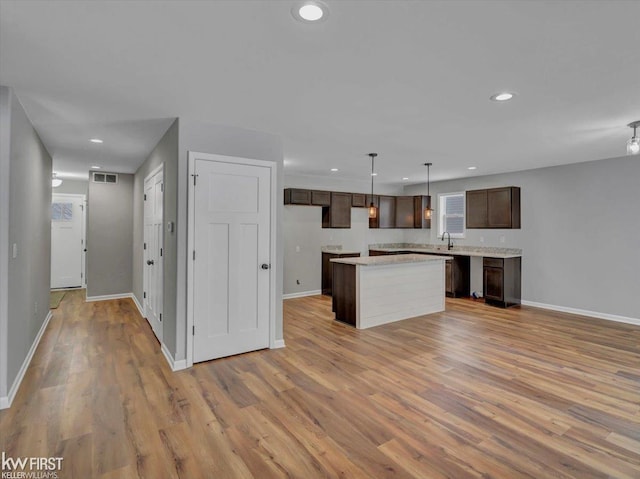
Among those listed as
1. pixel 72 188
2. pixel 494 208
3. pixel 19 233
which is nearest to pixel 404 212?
pixel 494 208

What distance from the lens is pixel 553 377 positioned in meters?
3.25

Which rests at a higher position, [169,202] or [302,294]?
[169,202]

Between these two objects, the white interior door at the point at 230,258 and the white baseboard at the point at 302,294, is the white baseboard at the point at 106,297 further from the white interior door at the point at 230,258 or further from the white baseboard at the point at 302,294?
the white interior door at the point at 230,258

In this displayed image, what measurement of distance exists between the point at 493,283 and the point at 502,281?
18 cm

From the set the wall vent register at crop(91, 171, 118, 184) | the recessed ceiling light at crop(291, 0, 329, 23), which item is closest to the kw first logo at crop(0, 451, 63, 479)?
the recessed ceiling light at crop(291, 0, 329, 23)

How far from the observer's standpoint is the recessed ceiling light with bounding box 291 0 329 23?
66.9 inches

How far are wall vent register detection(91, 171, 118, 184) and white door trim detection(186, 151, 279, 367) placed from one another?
13.7 feet

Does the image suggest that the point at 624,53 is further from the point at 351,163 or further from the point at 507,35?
the point at 351,163

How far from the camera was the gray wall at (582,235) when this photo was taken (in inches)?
205

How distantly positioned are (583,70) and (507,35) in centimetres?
87

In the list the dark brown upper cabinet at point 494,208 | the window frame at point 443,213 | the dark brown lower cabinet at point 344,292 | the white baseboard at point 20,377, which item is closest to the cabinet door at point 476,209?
the dark brown upper cabinet at point 494,208

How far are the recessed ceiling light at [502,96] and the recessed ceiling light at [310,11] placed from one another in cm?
179

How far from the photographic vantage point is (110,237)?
663cm

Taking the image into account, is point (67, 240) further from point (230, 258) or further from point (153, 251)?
point (230, 258)
